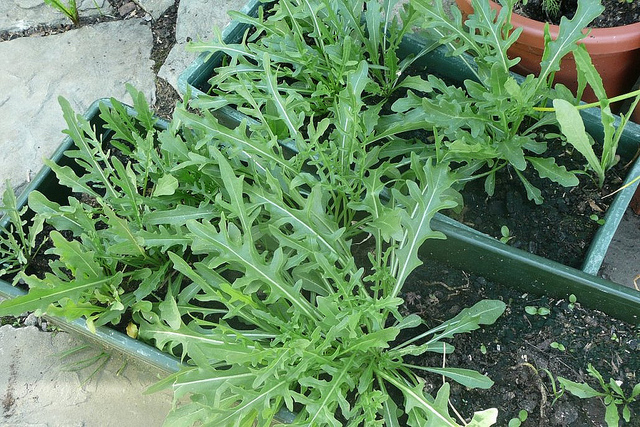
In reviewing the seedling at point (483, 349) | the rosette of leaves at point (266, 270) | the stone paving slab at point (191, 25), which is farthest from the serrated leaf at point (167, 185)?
the stone paving slab at point (191, 25)

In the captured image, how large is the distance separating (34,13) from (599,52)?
5.73 feet

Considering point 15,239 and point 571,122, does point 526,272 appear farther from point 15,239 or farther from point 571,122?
point 15,239

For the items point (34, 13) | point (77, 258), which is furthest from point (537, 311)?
point (34, 13)

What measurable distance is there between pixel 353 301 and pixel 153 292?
1.60 ft

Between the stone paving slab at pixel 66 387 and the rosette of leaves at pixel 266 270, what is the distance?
0.36 meters

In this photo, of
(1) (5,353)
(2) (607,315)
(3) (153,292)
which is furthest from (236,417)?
(1) (5,353)

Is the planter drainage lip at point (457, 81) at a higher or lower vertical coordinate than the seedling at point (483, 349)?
higher

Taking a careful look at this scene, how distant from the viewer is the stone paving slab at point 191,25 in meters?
1.96

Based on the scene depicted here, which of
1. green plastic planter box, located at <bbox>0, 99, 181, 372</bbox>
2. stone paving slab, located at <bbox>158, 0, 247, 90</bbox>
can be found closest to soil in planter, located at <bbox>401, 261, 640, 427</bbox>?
green plastic planter box, located at <bbox>0, 99, 181, 372</bbox>

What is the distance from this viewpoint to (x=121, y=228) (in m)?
1.22

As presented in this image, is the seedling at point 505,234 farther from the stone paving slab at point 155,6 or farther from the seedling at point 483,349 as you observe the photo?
the stone paving slab at point 155,6

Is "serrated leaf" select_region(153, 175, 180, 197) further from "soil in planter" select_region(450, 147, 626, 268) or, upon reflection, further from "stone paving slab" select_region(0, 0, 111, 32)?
"stone paving slab" select_region(0, 0, 111, 32)

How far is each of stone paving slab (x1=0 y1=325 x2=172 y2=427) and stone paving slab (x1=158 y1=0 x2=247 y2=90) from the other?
32.1 inches

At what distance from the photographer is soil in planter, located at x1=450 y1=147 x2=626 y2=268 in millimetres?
1340
